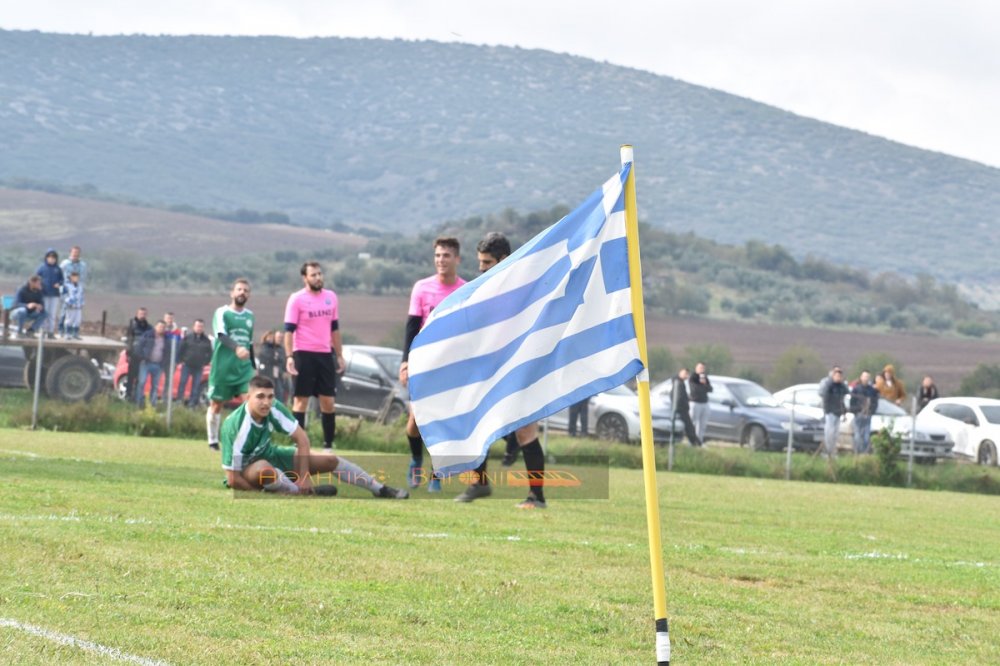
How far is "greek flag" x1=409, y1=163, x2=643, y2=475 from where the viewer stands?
267 inches

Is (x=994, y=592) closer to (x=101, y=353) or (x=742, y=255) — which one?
(x=101, y=353)

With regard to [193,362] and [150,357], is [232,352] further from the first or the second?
[150,357]

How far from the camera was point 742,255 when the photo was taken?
13138cm

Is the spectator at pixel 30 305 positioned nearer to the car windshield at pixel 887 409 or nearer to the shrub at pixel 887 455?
the shrub at pixel 887 455

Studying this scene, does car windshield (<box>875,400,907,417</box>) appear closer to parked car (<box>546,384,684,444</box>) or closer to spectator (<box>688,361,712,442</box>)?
spectator (<box>688,361,712,442</box>)

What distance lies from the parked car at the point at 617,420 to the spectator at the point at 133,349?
6.61m

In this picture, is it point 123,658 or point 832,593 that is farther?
point 832,593

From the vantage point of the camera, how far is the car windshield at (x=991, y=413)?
98.7 feet

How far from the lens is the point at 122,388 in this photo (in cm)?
2645

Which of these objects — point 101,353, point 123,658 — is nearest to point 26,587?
point 123,658

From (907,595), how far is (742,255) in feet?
406

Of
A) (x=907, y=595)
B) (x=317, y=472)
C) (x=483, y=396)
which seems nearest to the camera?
(x=483, y=396)

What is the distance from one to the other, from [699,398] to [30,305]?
11622 mm

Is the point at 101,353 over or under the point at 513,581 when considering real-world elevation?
over
